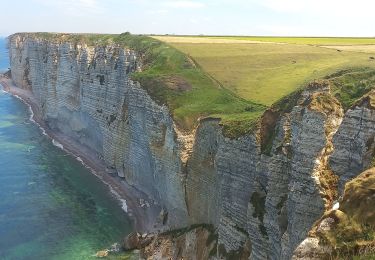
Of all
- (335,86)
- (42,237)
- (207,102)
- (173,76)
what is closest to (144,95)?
(173,76)

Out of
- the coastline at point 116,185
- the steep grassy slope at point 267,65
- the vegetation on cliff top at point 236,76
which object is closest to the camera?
the vegetation on cliff top at point 236,76

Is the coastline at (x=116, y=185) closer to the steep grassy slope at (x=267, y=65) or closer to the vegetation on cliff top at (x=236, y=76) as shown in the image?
the vegetation on cliff top at (x=236, y=76)

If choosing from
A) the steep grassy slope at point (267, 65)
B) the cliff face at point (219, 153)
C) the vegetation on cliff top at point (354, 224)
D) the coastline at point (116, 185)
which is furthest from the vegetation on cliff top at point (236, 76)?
the vegetation on cliff top at point (354, 224)

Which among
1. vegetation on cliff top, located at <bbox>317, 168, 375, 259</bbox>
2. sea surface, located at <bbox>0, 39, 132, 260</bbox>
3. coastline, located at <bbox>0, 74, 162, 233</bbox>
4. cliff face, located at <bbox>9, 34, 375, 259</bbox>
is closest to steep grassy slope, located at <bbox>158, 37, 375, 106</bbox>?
cliff face, located at <bbox>9, 34, 375, 259</bbox>

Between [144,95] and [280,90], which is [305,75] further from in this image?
[144,95]

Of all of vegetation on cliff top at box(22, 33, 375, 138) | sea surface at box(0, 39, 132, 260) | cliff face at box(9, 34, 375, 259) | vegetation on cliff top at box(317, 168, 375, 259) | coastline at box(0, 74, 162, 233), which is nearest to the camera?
vegetation on cliff top at box(317, 168, 375, 259)

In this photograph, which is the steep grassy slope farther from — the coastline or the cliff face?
the coastline

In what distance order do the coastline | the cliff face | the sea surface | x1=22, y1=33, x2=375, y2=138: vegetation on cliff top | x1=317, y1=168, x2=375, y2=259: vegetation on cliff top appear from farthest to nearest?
the coastline → the sea surface → x1=22, y1=33, x2=375, y2=138: vegetation on cliff top → the cliff face → x1=317, y1=168, x2=375, y2=259: vegetation on cliff top
